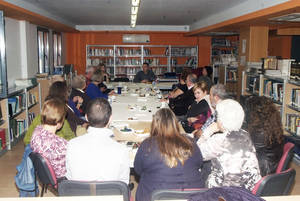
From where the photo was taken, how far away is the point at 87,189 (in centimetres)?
217

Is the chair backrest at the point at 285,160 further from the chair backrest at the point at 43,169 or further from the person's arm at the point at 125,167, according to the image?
the chair backrest at the point at 43,169

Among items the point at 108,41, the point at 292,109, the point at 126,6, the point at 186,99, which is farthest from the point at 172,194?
the point at 108,41

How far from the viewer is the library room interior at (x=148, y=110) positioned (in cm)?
234

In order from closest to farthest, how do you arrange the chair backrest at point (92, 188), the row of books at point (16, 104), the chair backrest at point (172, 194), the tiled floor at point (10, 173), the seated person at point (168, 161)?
the chair backrest at point (172, 194) → the chair backrest at point (92, 188) → the seated person at point (168, 161) → the tiled floor at point (10, 173) → the row of books at point (16, 104)

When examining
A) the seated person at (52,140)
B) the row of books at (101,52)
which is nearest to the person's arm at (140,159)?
the seated person at (52,140)

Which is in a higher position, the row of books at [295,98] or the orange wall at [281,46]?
the orange wall at [281,46]

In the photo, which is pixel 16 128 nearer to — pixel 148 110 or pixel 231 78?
pixel 148 110

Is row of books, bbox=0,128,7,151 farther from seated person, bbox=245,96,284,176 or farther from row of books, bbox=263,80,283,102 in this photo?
row of books, bbox=263,80,283,102

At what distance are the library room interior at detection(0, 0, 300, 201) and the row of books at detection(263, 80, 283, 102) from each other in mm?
20

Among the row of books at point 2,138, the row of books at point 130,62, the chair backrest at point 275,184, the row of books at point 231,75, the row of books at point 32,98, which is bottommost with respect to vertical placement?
the row of books at point 2,138

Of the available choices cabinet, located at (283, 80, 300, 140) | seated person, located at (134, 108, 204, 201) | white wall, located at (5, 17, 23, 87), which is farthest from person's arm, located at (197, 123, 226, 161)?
white wall, located at (5, 17, 23, 87)

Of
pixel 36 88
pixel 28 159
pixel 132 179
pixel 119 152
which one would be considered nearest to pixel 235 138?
pixel 119 152

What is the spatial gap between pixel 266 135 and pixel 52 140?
6.22 feet

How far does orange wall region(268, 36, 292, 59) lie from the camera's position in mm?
13648
